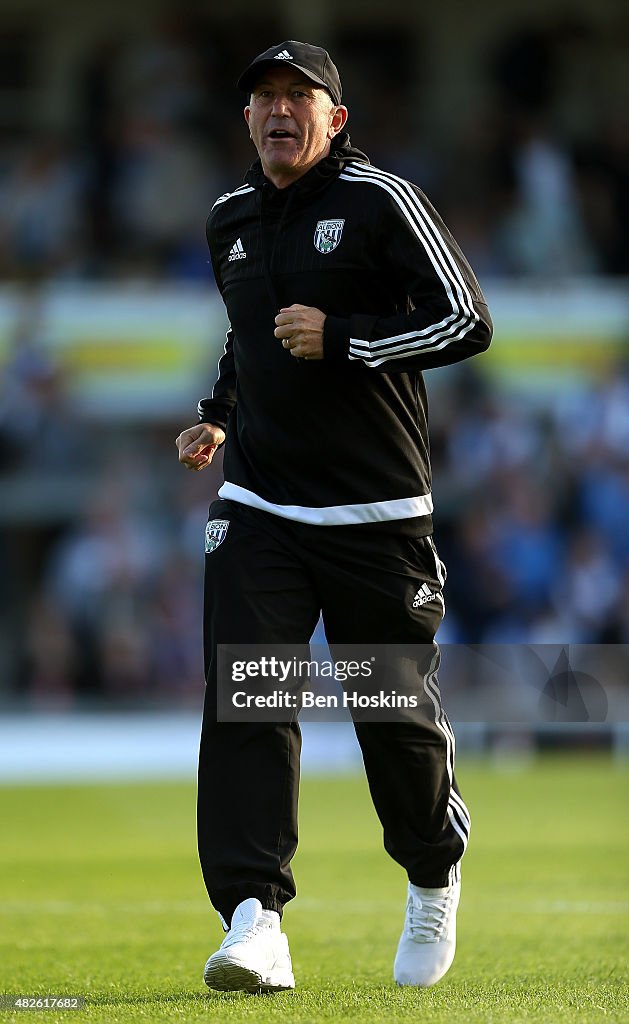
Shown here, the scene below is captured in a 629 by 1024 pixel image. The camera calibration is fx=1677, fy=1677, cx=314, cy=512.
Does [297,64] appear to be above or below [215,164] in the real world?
below

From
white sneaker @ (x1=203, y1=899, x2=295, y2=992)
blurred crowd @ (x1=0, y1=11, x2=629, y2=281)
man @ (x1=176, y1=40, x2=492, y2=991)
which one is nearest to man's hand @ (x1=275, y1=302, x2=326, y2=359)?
man @ (x1=176, y1=40, x2=492, y2=991)

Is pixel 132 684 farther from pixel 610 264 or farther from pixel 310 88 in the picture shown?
pixel 310 88

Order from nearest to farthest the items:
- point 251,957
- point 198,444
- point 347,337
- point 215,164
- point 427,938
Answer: point 251,957 → point 347,337 → point 427,938 → point 198,444 → point 215,164

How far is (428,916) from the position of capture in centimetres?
489

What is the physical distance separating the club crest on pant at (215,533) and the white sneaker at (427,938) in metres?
1.17

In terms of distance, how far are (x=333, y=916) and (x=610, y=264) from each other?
39.1 ft

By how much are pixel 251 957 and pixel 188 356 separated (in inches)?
470

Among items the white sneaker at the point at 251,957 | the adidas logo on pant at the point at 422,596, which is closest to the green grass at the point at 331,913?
the white sneaker at the point at 251,957

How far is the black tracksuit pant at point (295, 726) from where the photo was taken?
464 cm

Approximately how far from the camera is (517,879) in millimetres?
7422

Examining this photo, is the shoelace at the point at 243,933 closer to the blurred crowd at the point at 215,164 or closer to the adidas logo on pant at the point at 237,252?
the adidas logo on pant at the point at 237,252

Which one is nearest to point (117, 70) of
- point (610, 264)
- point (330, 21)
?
point (330, 21)

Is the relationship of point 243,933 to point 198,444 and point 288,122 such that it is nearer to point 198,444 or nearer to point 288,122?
point 198,444

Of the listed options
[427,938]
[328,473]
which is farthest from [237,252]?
[427,938]
